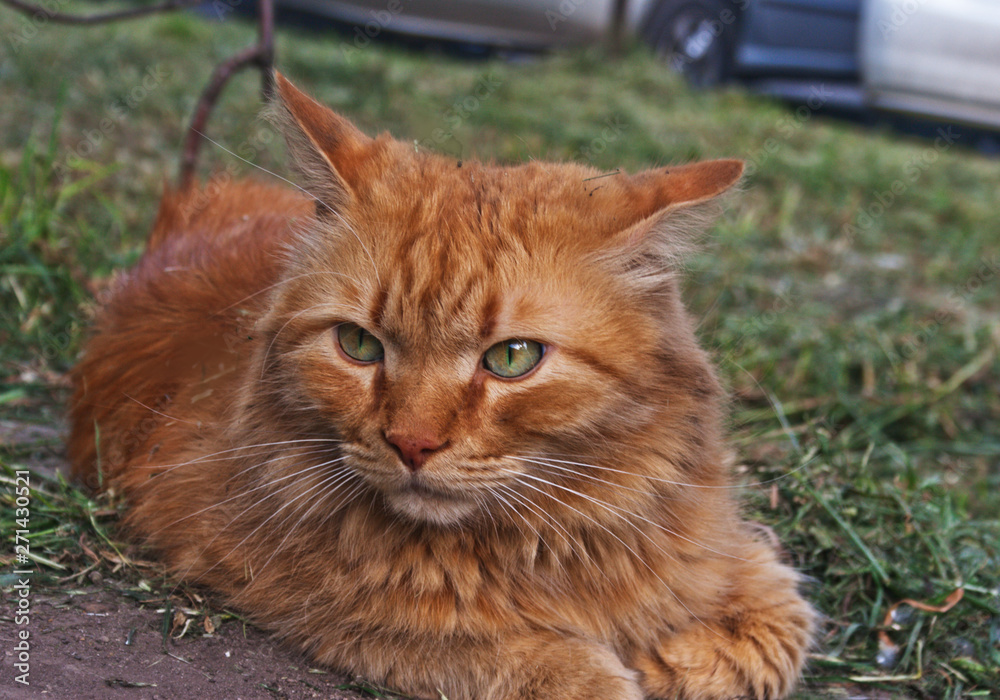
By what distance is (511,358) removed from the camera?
193 cm

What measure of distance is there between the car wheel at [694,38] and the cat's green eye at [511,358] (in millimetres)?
8445

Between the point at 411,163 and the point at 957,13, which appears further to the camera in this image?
the point at 957,13

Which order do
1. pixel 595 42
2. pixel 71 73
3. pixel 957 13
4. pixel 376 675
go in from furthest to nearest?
1. pixel 595 42
2. pixel 957 13
3. pixel 71 73
4. pixel 376 675

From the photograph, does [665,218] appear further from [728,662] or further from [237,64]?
[237,64]

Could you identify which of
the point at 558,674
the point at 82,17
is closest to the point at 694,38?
the point at 82,17

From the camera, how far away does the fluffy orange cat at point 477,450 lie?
6.29 feet

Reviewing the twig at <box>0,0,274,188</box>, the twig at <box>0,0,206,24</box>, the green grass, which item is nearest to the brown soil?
the green grass

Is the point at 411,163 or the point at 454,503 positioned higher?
the point at 411,163

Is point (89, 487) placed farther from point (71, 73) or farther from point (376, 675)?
point (71, 73)

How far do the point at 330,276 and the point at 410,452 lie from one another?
0.53 m

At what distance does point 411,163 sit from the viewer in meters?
2.24

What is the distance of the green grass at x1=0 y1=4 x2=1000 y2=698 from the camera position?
108 inches

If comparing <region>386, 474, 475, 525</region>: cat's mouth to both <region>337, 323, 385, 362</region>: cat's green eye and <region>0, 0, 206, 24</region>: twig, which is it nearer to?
<region>337, 323, 385, 362</region>: cat's green eye

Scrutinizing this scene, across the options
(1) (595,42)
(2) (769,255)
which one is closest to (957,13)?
(1) (595,42)
